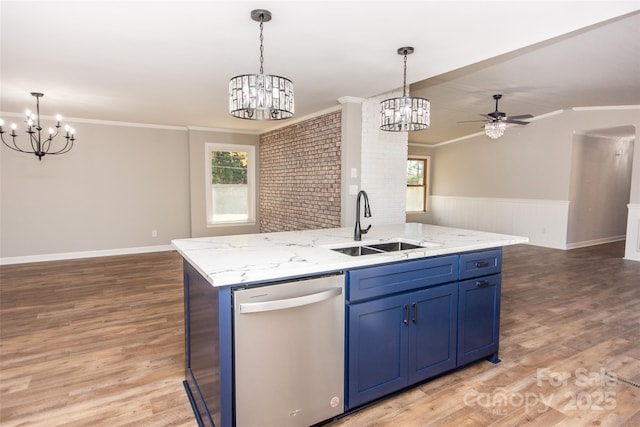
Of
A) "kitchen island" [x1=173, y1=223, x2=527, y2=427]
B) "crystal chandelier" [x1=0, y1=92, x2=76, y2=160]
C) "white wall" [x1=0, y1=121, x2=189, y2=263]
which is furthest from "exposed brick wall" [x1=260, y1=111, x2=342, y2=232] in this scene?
"crystal chandelier" [x1=0, y1=92, x2=76, y2=160]

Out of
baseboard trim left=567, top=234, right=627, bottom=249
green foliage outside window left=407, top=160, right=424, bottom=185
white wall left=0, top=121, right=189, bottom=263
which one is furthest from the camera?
green foliage outside window left=407, top=160, right=424, bottom=185

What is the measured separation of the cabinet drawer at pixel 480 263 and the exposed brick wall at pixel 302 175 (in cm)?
239

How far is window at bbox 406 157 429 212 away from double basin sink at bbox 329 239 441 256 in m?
7.24

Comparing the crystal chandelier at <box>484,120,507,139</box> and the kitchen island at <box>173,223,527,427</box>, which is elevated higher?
the crystal chandelier at <box>484,120,507,139</box>

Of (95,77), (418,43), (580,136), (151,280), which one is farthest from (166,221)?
(580,136)

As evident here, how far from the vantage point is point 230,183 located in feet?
23.2

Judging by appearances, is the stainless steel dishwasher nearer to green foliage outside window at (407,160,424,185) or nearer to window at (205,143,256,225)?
window at (205,143,256,225)

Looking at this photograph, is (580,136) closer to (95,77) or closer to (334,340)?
(334,340)

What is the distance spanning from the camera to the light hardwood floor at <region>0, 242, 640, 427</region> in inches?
76.7

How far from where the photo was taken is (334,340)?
1.78 m

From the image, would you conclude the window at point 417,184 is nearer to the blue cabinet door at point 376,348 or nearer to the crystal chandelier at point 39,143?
the crystal chandelier at point 39,143

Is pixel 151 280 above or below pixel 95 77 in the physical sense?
below

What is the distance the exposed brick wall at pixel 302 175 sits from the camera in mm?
4672

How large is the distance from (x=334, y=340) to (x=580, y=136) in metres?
7.09
